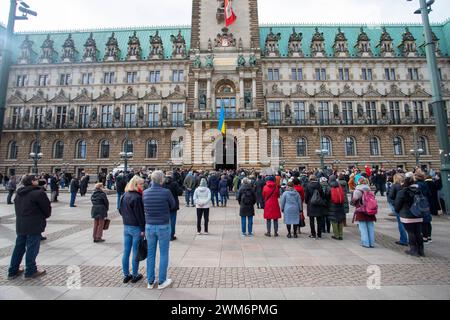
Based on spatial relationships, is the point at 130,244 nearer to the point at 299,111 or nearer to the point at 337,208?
the point at 337,208

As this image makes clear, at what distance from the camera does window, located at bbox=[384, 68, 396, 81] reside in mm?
37156

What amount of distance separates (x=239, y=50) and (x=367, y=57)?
65.6 feet

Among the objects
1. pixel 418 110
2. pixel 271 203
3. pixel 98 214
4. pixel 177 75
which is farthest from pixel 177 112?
pixel 418 110

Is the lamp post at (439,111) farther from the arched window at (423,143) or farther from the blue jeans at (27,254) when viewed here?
the arched window at (423,143)

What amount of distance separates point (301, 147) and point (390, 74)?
735 inches

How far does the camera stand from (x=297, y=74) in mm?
37281

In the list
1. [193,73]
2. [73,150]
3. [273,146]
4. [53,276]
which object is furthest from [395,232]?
[73,150]

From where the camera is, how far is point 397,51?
39469 mm

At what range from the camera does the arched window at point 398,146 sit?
34.6m

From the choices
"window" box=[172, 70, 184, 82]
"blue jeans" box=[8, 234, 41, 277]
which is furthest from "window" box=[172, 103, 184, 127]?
"blue jeans" box=[8, 234, 41, 277]

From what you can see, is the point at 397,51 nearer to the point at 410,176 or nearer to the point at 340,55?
the point at 340,55

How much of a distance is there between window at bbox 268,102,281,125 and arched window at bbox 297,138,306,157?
4.39 metres

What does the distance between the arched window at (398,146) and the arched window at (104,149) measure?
140ft

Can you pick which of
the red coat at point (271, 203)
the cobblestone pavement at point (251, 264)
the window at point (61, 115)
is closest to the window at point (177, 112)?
the window at point (61, 115)
